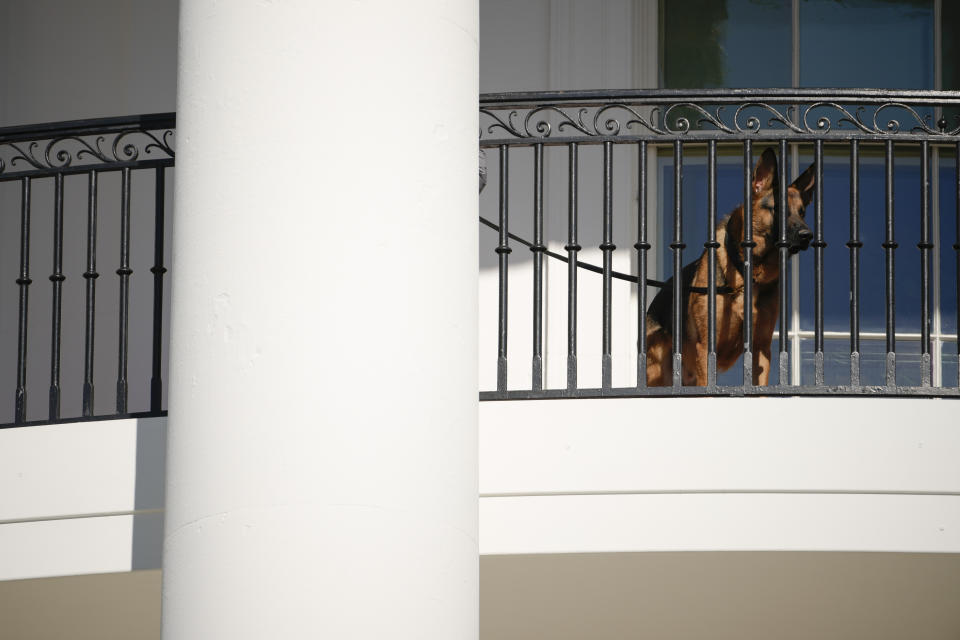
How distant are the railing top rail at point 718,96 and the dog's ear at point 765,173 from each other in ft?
2.56

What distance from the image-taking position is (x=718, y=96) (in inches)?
206

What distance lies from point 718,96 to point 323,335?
2.40 metres

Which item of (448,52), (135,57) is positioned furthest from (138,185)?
(448,52)

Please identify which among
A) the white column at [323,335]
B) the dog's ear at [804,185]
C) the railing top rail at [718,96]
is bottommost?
the white column at [323,335]

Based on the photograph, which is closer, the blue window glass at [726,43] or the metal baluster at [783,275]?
the metal baluster at [783,275]

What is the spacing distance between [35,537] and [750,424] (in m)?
2.51

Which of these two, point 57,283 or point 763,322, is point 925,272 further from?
point 57,283

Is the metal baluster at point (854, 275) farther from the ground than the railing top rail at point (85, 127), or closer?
closer

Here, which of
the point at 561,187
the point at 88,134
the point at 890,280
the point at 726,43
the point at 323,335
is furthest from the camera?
the point at 726,43

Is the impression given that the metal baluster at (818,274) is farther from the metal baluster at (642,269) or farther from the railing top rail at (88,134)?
the railing top rail at (88,134)

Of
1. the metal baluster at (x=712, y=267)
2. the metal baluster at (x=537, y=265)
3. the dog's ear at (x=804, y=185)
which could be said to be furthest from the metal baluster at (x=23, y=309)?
the dog's ear at (x=804, y=185)

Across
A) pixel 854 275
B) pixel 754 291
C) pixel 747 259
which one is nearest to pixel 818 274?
pixel 854 275

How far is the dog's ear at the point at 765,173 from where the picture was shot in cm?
608

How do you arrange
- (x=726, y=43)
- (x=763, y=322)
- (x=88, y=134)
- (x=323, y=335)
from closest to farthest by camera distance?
1. (x=323, y=335)
2. (x=88, y=134)
3. (x=763, y=322)
4. (x=726, y=43)
